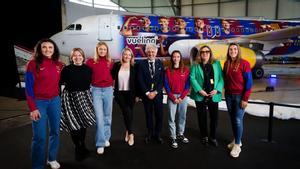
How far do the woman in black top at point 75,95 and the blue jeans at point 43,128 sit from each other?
7.7 inches

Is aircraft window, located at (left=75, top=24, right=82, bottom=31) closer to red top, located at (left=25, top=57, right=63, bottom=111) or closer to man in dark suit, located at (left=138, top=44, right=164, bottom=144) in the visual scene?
man in dark suit, located at (left=138, top=44, right=164, bottom=144)

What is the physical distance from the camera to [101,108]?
11.3ft

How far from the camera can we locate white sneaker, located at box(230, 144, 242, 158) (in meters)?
3.36

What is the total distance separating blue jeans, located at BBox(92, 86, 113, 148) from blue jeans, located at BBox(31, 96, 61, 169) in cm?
58

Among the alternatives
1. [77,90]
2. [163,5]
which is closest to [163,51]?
[77,90]

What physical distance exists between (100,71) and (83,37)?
21.7 ft

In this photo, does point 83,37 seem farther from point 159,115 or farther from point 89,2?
point 89,2

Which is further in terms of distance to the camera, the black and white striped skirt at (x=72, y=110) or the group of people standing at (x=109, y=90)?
the black and white striped skirt at (x=72, y=110)

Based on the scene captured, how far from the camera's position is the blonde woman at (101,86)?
341 centimetres

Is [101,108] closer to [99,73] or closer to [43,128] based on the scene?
[99,73]

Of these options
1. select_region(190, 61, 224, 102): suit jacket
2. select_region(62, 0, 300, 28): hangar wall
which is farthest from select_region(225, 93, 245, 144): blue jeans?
select_region(62, 0, 300, 28): hangar wall

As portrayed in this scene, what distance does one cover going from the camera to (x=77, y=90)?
315 centimetres

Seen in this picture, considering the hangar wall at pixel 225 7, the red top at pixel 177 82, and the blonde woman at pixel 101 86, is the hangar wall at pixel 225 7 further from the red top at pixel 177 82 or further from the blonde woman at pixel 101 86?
the blonde woman at pixel 101 86


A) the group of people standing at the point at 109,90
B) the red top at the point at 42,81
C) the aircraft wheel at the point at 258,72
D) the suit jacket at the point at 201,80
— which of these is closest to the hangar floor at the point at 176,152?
the group of people standing at the point at 109,90
